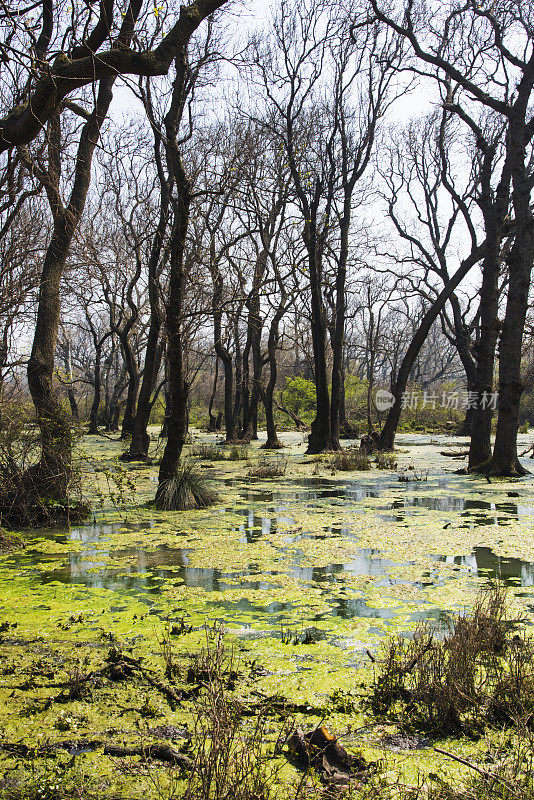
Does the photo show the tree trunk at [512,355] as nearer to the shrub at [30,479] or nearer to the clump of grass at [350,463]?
the clump of grass at [350,463]

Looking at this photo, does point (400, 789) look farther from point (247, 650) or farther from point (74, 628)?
point (74, 628)

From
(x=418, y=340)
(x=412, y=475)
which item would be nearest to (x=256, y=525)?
(x=412, y=475)

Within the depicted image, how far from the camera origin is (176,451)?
8086 millimetres

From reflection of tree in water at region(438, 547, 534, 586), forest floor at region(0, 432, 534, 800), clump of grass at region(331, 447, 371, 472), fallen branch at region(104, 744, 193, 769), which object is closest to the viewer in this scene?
fallen branch at region(104, 744, 193, 769)

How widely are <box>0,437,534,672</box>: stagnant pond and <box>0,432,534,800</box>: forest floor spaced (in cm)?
2

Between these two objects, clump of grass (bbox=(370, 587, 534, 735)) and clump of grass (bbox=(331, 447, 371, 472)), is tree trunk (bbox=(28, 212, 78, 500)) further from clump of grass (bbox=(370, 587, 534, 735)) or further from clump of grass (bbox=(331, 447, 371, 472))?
clump of grass (bbox=(331, 447, 371, 472))

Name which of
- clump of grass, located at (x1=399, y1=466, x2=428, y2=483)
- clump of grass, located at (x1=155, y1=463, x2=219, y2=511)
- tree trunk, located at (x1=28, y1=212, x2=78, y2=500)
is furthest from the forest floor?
clump of grass, located at (x1=399, y1=466, x2=428, y2=483)

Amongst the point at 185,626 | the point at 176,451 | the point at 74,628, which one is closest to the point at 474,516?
the point at 176,451

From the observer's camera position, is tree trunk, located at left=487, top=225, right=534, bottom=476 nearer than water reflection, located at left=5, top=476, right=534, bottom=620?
No

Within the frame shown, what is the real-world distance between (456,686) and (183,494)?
595cm

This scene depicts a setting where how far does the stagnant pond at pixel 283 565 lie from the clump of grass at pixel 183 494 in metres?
0.29

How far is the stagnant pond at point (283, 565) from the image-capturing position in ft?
12.2

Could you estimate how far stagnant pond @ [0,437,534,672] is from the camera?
3.73 m

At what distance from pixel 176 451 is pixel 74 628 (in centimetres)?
464
